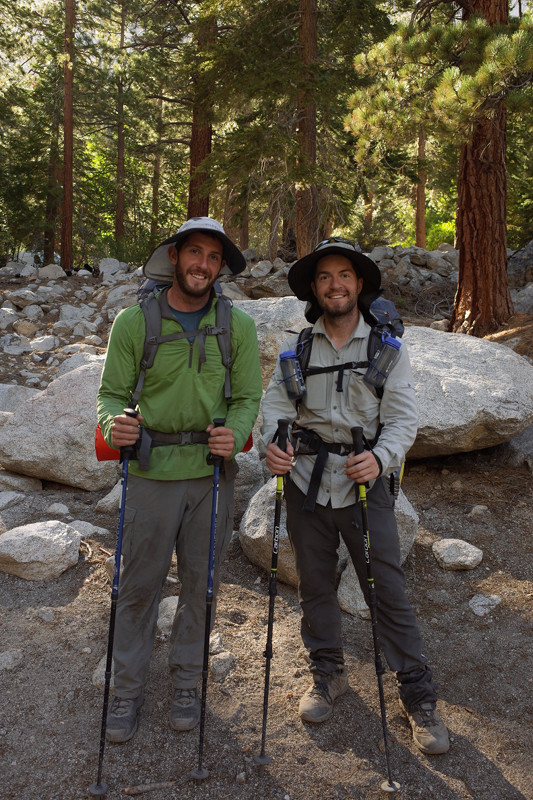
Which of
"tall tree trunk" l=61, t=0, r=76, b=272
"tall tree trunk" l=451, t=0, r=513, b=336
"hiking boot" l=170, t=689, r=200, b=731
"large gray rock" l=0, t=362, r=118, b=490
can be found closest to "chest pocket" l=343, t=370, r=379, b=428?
"hiking boot" l=170, t=689, r=200, b=731

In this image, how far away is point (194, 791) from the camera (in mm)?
2943

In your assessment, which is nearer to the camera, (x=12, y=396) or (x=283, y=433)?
(x=283, y=433)

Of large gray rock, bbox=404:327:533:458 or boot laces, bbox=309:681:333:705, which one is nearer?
boot laces, bbox=309:681:333:705

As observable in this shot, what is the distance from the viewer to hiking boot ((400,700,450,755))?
3.15m

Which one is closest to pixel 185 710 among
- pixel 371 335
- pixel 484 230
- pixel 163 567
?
pixel 163 567

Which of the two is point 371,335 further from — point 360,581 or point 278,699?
point 278,699

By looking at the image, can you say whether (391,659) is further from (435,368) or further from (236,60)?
(236,60)

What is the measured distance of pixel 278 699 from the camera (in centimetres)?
362

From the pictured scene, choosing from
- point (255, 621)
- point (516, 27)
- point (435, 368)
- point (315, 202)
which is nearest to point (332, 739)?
point (255, 621)

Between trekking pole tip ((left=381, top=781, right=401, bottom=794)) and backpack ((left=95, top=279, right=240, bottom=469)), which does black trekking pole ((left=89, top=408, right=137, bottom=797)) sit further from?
trekking pole tip ((left=381, top=781, right=401, bottom=794))

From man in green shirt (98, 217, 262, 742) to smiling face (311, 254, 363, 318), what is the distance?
462 mm

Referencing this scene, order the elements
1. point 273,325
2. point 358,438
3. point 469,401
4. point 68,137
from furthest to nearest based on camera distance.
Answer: point 68,137, point 273,325, point 469,401, point 358,438

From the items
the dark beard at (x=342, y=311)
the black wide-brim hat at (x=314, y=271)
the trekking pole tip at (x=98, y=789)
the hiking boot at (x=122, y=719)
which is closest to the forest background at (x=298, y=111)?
the black wide-brim hat at (x=314, y=271)

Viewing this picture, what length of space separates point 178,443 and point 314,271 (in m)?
1.26
